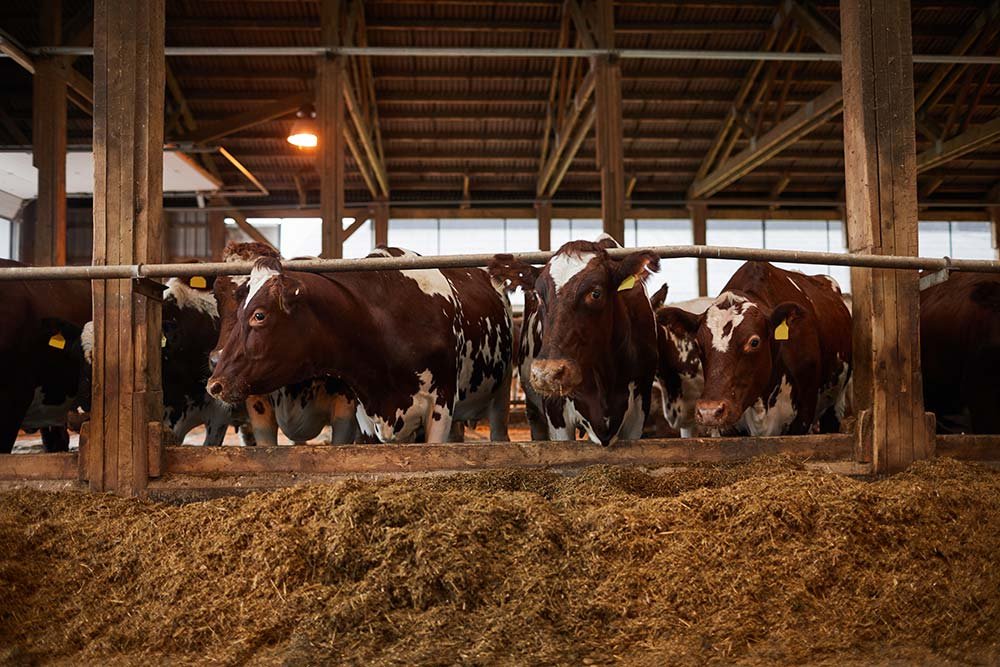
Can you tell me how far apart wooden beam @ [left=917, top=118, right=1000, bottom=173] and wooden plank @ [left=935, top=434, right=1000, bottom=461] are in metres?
12.3

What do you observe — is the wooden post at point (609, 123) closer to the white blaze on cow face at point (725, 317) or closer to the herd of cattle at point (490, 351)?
the herd of cattle at point (490, 351)

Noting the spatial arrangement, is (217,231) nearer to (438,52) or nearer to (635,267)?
(438,52)

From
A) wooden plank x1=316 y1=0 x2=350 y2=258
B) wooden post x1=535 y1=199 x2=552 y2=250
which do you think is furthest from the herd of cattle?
wooden post x1=535 y1=199 x2=552 y2=250

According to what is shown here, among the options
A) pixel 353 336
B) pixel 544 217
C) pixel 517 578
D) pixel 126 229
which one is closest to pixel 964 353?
pixel 353 336

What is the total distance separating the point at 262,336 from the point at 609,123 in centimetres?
791

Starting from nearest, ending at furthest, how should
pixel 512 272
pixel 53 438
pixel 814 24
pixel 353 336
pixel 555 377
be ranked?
1. pixel 555 377
2. pixel 512 272
3. pixel 353 336
4. pixel 53 438
5. pixel 814 24

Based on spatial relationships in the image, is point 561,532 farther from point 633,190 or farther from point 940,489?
point 633,190

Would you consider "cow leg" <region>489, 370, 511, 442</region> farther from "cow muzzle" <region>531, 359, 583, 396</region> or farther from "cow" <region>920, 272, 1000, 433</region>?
"cow" <region>920, 272, 1000, 433</region>

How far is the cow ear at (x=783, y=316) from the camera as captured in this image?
491 centimetres

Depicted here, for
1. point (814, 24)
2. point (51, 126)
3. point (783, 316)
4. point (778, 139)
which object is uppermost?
point (814, 24)

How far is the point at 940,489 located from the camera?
3492 millimetres

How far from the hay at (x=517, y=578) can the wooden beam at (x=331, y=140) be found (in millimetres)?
6761

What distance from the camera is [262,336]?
4.35 metres

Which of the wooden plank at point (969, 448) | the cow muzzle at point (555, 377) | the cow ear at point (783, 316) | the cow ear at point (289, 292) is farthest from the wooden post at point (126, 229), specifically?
the wooden plank at point (969, 448)
